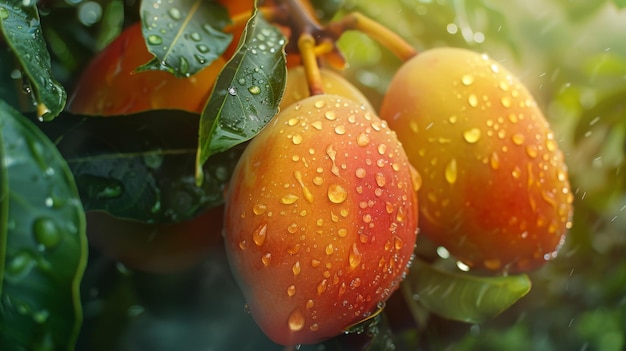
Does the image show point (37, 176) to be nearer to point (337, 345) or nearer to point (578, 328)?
point (337, 345)

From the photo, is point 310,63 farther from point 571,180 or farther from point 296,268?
point 571,180

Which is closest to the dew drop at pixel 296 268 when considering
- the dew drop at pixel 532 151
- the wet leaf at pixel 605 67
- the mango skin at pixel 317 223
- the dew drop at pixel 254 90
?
the mango skin at pixel 317 223

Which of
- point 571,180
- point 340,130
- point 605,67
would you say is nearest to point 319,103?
point 340,130

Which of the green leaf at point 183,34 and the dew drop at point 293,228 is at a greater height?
the green leaf at point 183,34

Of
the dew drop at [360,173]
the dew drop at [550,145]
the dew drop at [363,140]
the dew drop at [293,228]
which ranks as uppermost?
the dew drop at [363,140]

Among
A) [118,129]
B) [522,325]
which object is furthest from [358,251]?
[522,325]

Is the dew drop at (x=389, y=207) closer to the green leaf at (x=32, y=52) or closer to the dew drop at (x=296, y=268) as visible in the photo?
the dew drop at (x=296, y=268)
